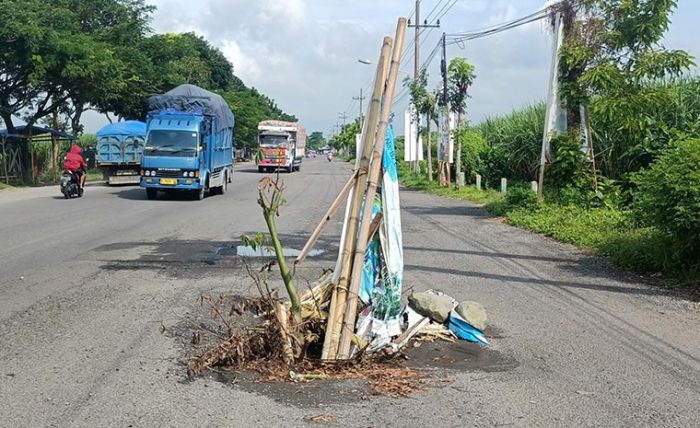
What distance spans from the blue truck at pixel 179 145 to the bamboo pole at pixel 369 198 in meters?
16.8

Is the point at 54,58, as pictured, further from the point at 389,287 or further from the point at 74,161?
the point at 389,287

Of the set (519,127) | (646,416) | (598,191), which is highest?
(519,127)

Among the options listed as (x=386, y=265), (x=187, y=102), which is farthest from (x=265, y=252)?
(x=187, y=102)

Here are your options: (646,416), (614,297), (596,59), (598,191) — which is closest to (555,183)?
(598,191)

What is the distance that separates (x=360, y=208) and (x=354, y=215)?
0.09 meters

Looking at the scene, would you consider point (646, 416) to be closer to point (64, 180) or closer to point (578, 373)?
point (578, 373)

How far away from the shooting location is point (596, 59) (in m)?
15.6

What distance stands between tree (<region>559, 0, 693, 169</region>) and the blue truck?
11.4 metres

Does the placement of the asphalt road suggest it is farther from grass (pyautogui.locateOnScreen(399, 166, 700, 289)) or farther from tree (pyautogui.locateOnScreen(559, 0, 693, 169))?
tree (pyautogui.locateOnScreen(559, 0, 693, 169))

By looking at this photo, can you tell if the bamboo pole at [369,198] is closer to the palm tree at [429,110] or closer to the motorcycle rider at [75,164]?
the motorcycle rider at [75,164]

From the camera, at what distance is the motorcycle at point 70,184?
21.8m

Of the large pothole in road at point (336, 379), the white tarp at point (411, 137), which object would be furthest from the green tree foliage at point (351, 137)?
the large pothole in road at point (336, 379)

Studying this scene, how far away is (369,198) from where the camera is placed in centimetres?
551

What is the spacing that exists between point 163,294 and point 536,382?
14.6 feet
